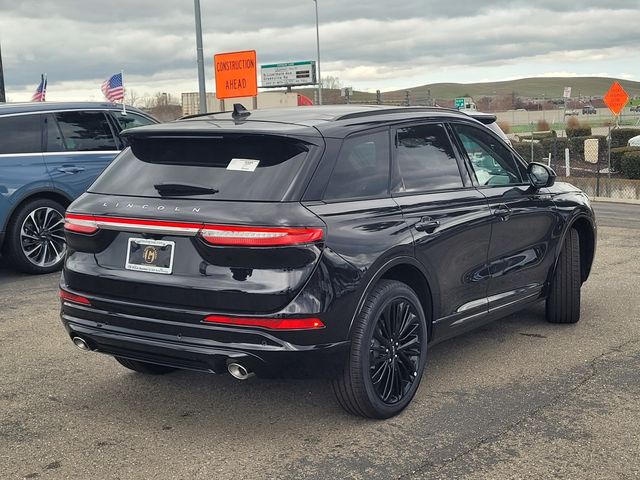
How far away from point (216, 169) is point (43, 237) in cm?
546

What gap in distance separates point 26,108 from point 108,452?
19.3 ft

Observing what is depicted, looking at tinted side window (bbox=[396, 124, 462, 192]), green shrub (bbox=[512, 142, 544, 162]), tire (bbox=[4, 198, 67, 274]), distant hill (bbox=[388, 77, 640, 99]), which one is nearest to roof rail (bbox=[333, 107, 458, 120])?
tinted side window (bbox=[396, 124, 462, 192])

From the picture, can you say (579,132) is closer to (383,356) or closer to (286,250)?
(383,356)

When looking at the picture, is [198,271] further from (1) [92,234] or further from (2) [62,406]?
(2) [62,406]

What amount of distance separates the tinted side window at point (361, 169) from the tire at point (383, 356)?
0.53 m

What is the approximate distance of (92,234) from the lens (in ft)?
14.0

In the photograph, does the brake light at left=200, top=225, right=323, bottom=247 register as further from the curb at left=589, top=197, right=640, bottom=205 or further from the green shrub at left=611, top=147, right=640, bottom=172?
the green shrub at left=611, top=147, right=640, bottom=172

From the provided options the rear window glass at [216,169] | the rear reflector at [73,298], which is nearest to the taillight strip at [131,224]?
the rear window glass at [216,169]

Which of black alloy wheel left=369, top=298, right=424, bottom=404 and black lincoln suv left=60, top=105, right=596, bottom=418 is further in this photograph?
black alloy wheel left=369, top=298, right=424, bottom=404

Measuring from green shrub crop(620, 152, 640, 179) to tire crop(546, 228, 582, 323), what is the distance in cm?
2024

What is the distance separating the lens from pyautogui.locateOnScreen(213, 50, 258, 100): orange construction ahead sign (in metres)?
30.1

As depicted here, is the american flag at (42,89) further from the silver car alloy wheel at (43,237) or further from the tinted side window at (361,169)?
the tinted side window at (361,169)

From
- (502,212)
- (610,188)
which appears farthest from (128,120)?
(610,188)

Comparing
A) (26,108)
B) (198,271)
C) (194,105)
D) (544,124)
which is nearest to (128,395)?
(198,271)
